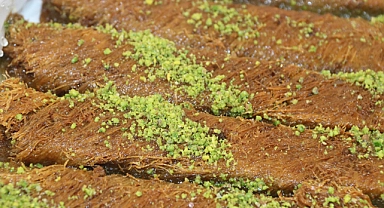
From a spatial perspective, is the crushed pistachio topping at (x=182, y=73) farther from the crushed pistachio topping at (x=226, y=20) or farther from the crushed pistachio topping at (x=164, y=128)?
the crushed pistachio topping at (x=226, y=20)

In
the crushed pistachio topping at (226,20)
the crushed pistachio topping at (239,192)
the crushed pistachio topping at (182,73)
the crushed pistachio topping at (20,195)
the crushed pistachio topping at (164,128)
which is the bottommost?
the crushed pistachio topping at (239,192)

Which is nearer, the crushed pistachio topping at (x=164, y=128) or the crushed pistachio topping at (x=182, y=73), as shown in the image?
the crushed pistachio topping at (x=164, y=128)

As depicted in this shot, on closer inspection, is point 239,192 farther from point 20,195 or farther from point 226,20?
point 226,20

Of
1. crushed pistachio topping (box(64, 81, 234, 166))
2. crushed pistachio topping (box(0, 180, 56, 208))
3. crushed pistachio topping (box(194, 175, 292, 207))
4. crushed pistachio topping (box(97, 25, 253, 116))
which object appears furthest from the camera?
crushed pistachio topping (box(97, 25, 253, 116))

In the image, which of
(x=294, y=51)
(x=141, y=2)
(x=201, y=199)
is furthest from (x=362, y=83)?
(x=141, y=2)

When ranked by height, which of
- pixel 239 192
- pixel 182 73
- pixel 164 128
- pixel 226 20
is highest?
pixel 226 20

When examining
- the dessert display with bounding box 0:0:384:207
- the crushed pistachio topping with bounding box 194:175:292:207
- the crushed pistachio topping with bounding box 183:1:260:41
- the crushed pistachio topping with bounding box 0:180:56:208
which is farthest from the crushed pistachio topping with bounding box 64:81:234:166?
the crushed pistachio topping with bounding box 183:1:260:41

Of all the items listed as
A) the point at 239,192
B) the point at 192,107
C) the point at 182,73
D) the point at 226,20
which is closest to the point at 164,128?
the point at 192,107

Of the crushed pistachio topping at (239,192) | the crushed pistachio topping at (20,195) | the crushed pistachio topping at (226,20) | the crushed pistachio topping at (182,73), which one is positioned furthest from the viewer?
the crushed pistachio topping at (226,20)

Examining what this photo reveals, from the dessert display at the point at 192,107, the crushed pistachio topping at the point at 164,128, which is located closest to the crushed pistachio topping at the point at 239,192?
the dessert display at the point at 192,107

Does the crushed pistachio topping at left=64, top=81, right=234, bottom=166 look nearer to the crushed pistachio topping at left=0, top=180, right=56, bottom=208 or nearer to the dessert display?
the dessert display
